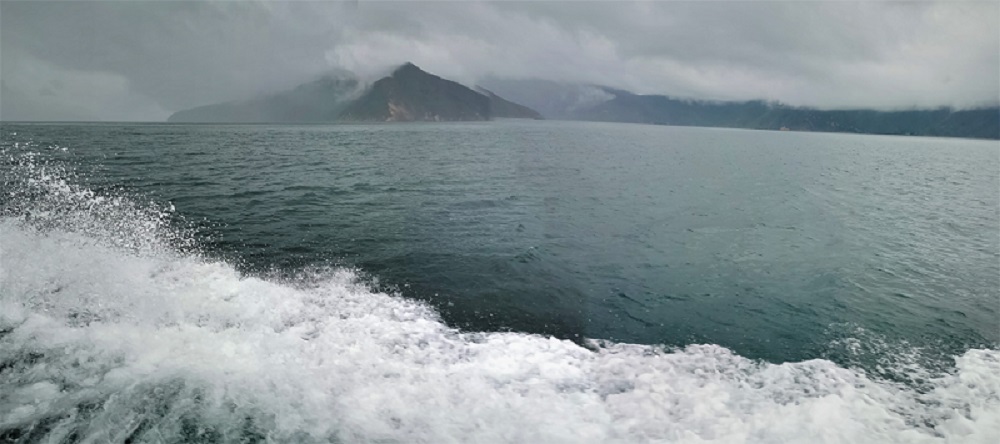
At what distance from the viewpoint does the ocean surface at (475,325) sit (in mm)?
9570

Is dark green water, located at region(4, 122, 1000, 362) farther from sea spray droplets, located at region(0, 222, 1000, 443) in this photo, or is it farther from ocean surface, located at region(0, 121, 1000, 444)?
sea spray droplets, located at region(0, 222, 1000, 443)

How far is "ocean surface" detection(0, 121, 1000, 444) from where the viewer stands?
9570 millimetres

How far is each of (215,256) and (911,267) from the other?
32238 millimetres

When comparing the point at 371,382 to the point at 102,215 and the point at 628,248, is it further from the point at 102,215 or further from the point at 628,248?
the point at 102,215

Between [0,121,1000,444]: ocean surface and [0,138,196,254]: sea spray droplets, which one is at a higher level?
[0,138,196,254]: sea spray droplets

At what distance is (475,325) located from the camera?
14.3 metres

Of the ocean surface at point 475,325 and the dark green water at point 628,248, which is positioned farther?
the dark green water at point 628,248

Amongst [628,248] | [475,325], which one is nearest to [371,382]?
[475,325]

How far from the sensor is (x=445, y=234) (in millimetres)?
24594

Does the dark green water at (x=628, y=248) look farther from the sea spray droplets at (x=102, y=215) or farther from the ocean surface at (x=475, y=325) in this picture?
the sea spray droplets at (x=102, y=215)

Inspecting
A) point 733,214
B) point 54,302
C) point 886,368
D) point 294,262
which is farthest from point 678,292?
point 54,302

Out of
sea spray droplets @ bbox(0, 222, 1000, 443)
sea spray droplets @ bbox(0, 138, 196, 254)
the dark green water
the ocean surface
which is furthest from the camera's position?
sea spray droplets @ bbox(0, 138, 196, 254)

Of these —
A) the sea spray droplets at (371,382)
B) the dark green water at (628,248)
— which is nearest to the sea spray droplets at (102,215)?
the dark green water at (628,248)

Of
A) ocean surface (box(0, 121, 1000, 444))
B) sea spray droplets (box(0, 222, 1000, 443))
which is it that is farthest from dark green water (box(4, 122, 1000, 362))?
sea spray droplets (box(0, 222, 1000, 443))
